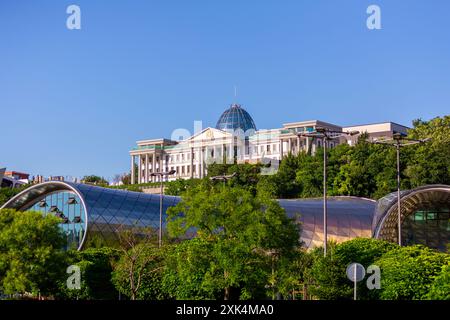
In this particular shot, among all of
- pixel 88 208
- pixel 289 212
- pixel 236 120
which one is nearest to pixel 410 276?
pixel 88 208

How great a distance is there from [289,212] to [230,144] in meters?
84.4

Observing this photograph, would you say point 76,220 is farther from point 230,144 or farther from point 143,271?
point 230,144

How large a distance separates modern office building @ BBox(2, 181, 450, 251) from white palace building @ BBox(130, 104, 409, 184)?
7037 cm

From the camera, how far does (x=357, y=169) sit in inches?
3720

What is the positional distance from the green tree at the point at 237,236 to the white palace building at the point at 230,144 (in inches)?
4194

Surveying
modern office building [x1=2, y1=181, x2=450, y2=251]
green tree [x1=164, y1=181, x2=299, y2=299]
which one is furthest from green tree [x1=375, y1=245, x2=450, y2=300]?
modern office building [x1=2, y1=181, x2=450, y2=251]

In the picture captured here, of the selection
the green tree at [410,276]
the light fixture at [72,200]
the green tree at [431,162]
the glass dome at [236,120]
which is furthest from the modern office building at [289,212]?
the glass dome at [236,120]

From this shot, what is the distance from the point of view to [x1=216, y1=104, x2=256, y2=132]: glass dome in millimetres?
163875

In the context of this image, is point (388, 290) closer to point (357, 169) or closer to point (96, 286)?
point (96, 286)

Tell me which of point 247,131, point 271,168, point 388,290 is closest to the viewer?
point 388,290

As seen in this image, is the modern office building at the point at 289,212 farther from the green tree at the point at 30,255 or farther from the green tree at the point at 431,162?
the green tree at the point at 30,255

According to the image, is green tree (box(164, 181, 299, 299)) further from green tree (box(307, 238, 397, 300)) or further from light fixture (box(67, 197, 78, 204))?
light fixture (box(67, 197, 78, 204))
